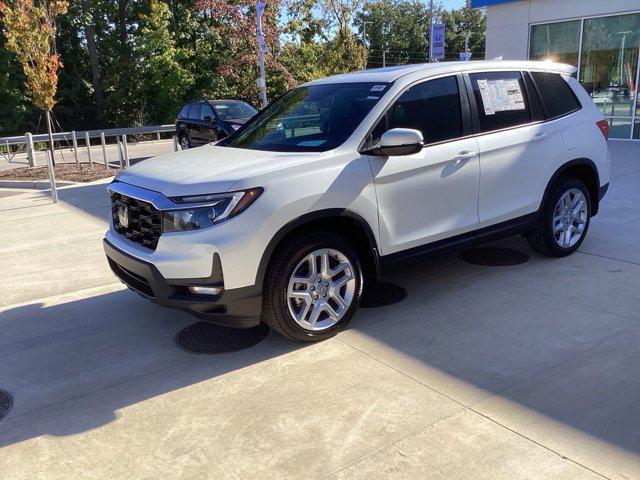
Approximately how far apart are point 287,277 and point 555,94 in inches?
131

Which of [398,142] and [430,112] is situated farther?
[430,112]

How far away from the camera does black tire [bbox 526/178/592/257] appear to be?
17.4ft

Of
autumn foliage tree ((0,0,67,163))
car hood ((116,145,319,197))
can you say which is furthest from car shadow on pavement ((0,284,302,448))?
autumn foliage tree ((0,0,67,163))

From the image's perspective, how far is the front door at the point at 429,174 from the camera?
13.6 ft

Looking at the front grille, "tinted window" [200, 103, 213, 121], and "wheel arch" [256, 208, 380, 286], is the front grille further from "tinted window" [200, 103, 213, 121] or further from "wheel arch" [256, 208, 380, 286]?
"tinted window" [200, 103, 213, 121]

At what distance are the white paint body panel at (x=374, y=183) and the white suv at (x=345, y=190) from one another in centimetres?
1

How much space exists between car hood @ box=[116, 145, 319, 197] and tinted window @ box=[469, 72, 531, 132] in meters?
1.69

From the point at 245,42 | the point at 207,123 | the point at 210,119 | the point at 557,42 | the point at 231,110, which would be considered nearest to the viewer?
the point at 210,119

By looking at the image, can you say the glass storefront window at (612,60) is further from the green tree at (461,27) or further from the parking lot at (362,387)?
the green tree at (461,27)

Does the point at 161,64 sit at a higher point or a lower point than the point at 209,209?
higher

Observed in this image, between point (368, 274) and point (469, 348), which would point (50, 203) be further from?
point (469, 348)

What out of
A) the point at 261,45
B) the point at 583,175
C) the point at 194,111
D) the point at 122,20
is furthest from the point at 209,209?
the point at 122,20

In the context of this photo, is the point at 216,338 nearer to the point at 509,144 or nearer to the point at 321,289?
the point at 321,289

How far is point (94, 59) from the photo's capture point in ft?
96.0
